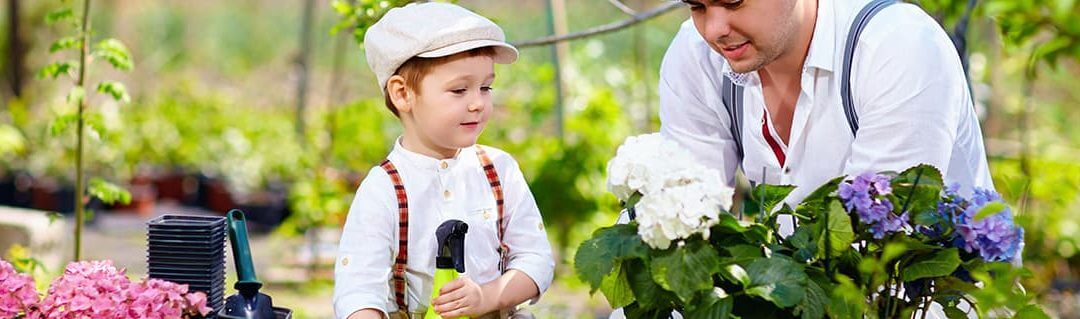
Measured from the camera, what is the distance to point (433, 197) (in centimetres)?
227

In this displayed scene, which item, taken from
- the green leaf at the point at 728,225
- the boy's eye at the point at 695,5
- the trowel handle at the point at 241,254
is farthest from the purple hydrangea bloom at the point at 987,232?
the trowel handle at the point at 241,254

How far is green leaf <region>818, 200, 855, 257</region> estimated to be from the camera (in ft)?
6.35

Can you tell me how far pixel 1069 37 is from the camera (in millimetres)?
1777

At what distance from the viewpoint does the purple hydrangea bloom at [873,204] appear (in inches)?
75.8

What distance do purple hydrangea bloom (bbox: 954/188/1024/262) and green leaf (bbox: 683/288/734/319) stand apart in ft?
1.11

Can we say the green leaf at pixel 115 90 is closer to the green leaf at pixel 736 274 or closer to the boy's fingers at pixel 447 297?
the boy's fingers at pixel 447 297

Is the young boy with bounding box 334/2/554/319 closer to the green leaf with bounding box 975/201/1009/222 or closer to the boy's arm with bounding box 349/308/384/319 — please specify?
the boy's arm with bounding box 349/308/384/319

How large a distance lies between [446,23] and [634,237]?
1.69 ft

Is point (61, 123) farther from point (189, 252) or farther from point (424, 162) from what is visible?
point (424, 162)

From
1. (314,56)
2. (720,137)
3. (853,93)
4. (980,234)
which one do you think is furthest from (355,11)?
(314,56)

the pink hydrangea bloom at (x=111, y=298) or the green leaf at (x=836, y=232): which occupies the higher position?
the green leaf at (x=836, y=232)

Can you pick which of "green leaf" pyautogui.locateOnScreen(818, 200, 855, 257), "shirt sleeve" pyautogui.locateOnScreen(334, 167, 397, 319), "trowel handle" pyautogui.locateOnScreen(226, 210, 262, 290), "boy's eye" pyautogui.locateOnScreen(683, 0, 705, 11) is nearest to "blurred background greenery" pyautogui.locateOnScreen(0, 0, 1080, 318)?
"green leaf" pyautogui.locateOnScreen(818, 200, 855, 257)

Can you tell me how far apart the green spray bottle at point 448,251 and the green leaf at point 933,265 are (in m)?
0.66

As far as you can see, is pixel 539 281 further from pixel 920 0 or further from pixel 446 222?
pixel 920 0
